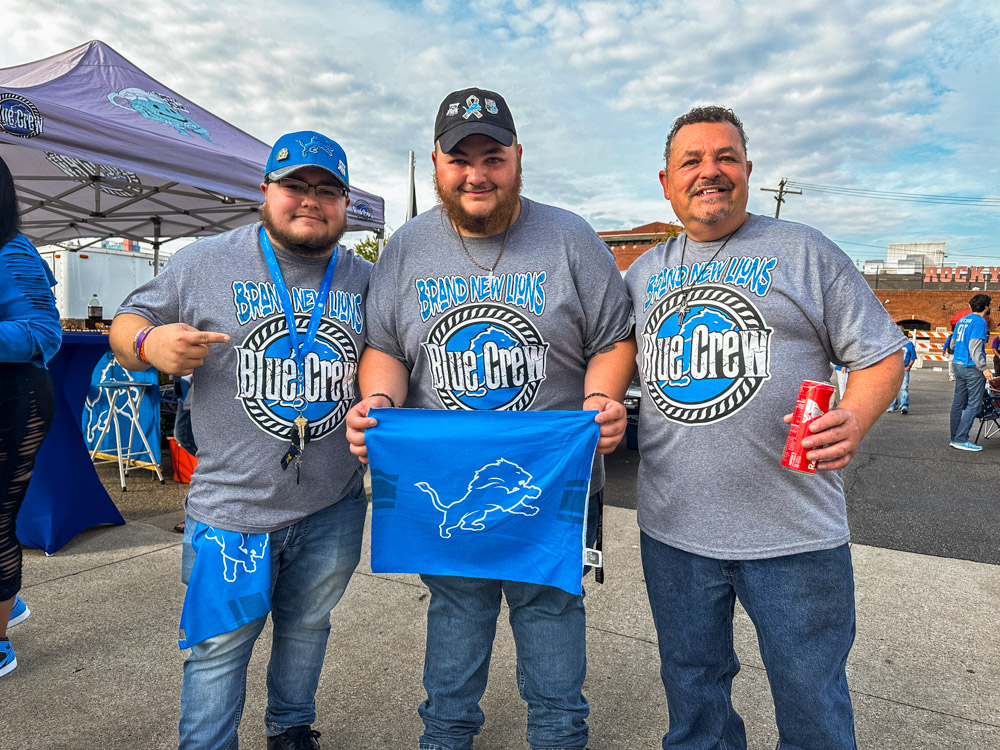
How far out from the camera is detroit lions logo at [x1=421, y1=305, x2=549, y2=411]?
6.34 ft

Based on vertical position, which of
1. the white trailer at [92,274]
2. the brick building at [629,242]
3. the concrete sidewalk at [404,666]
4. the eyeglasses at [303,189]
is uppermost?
the brick building at [629,242]

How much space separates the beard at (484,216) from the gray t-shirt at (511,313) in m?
0.05

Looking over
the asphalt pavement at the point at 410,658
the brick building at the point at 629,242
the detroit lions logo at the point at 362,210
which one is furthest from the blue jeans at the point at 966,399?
the brick building at the point at 629,242

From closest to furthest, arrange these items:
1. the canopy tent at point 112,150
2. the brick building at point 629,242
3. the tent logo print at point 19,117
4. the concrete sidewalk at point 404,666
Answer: the concrete sidewalk at point 404,666 → the tent logo print at point 19,117 → the canopy tent at point 112,150 → the brick building at point 629,242

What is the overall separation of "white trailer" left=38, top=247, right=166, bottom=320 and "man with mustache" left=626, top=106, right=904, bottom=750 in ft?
44.3

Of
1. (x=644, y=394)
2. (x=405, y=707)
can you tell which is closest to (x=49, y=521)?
(x=405, y=707)

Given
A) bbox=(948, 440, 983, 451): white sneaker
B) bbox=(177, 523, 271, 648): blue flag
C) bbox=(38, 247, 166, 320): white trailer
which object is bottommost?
bbox=(948, 440, 983, 451): white sneaker

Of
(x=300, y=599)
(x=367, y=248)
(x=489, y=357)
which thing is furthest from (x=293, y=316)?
(x=367, y=248)

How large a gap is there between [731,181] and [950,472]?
7408mm

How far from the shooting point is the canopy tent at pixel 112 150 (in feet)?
14.1

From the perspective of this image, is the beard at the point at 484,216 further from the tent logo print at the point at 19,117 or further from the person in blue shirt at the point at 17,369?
the tent logo print at the point at 19,117

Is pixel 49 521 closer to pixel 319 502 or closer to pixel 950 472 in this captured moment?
pixel 319 502

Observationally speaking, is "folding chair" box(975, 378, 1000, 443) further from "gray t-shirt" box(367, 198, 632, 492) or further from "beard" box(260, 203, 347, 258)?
"beard" box(260, 203, 347, 258)

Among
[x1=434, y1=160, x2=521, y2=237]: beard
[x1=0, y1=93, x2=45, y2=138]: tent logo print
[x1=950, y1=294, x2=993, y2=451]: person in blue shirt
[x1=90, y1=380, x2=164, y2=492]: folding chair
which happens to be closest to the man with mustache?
[x1=434, y1=160, x2=521, y2=237]: beard
